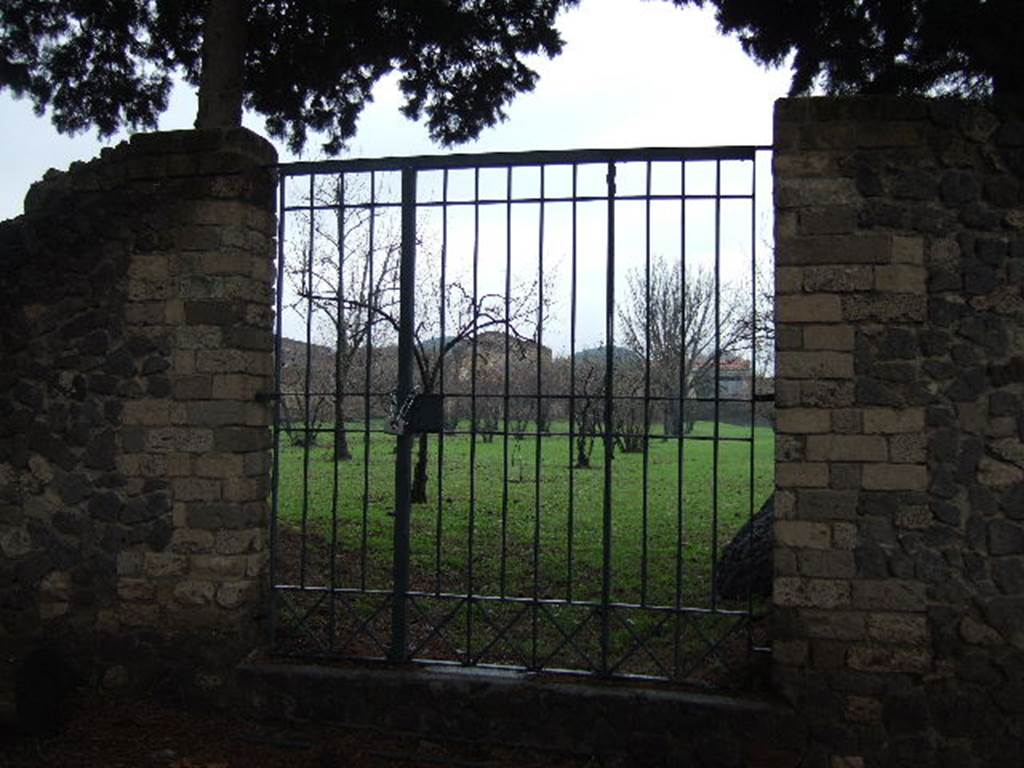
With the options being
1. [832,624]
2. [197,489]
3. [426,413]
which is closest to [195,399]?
[197,489]

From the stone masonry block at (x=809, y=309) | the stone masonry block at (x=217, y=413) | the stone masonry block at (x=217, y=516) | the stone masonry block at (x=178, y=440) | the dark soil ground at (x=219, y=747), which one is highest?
the stone masonry block at (x=809, y=309)

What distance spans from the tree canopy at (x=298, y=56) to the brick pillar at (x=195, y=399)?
2.34 metres

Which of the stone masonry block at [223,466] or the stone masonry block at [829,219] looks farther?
the stone masonry block at [223,466]

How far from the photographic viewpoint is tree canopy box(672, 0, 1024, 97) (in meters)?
4.91

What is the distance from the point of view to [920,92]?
5.47m

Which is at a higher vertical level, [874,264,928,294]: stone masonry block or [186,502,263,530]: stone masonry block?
[874,264,928,294]: stone masonry block

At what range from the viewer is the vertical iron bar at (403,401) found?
4.71 metres

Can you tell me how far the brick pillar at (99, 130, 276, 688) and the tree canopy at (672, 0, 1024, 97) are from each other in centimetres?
346

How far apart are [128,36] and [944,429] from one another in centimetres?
682

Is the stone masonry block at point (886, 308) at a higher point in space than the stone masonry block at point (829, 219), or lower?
lower

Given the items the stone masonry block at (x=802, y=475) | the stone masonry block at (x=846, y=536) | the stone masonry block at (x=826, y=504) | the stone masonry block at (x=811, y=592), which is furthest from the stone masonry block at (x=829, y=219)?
the stone masonry block at (x=811, y=592)

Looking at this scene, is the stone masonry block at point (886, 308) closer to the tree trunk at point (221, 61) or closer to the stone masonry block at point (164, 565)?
the stone masonry block at point (164, 565)

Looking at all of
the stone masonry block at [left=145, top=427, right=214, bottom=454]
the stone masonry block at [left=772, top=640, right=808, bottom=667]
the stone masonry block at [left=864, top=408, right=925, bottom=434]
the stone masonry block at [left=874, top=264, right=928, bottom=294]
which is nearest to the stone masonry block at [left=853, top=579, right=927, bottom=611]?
the stone masonry block at [left=772, top=640, right=808, bottom=667]

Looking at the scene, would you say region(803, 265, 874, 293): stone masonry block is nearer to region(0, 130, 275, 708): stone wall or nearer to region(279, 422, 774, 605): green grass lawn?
region(279, 422, 774, 605): green grass lawn
